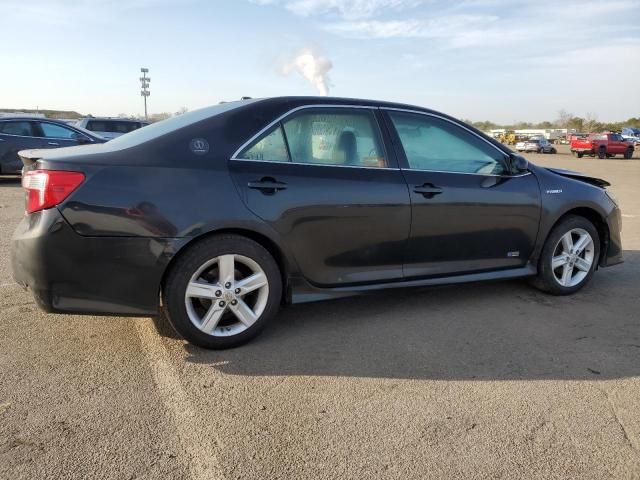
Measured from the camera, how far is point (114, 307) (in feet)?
10.3

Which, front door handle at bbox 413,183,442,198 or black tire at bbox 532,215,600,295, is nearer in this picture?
front door handle at bbox 413,183,442,198

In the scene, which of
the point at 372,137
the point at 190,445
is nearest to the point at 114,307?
the point at 190,445

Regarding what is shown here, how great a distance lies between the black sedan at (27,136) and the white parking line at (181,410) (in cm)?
1060

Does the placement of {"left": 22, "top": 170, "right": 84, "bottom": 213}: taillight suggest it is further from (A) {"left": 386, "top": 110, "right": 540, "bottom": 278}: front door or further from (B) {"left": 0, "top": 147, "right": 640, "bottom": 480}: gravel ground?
(A) {"left": 386, "top": 110, "right": 540, "bottom": 278}: front door

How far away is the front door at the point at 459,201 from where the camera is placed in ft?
12.9

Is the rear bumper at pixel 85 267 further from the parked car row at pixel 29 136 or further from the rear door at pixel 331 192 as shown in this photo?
the parked car row at pixel 29 136

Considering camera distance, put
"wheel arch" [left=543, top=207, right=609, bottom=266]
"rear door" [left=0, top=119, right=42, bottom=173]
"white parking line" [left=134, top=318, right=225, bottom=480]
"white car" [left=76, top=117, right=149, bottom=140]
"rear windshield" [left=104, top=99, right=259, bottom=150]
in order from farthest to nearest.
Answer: "white car" [left=76, top=117, right=149, bottom=140] → "rear door" [left=0, top=119, right=42, bottom=173] → "wheel arch" [left=543, top=207, right=609, bottom=266] → "rear windshield" [left=104, top=99, right=259, bottom=150] → "white parking line" [left=134, top=318, right=225, bottom=480]

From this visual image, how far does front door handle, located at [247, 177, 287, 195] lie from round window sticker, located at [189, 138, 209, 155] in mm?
345

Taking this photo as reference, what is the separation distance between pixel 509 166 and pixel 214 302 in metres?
2.62

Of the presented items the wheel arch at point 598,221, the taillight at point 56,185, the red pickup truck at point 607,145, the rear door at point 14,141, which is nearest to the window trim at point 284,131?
the taillight at point 56,185

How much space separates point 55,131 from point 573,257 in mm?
12005

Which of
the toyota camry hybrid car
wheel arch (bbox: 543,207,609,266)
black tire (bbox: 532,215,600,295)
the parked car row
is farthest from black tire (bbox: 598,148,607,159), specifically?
the toyota camry hybrid car

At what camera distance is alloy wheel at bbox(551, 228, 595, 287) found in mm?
4605

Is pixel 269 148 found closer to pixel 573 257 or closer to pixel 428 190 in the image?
pixel 428 190
